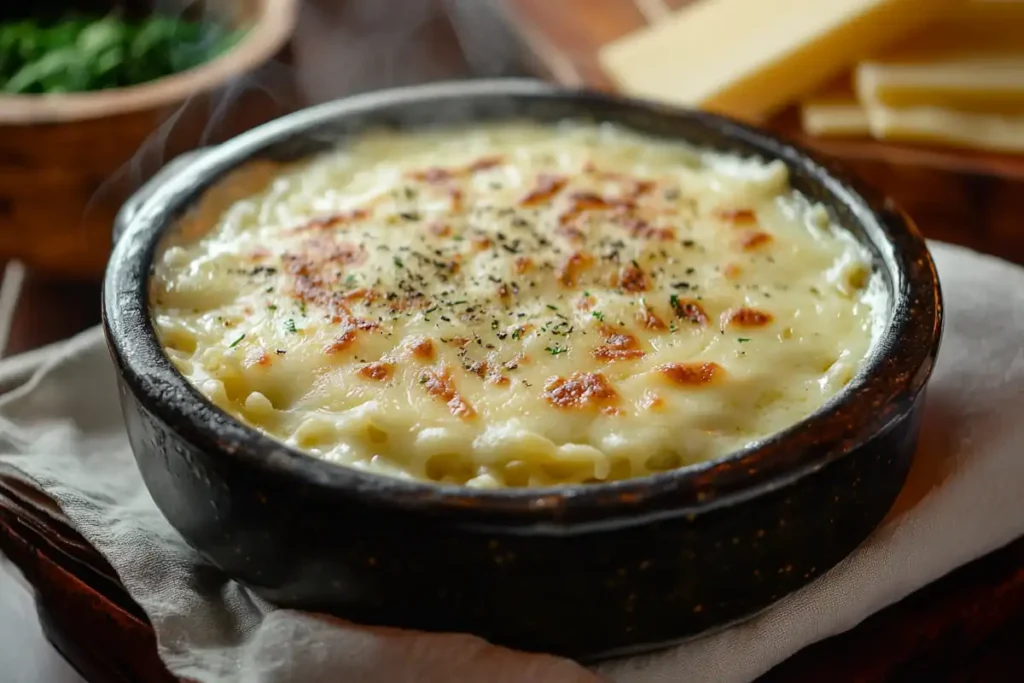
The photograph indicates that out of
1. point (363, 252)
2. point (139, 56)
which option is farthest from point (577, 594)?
point (139, 56)

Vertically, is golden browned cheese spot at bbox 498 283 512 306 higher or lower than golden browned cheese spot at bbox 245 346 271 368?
lower

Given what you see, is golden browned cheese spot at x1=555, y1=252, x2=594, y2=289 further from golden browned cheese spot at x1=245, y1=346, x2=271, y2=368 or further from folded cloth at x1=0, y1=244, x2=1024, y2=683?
folded cloth at x1=0, y1=244, x2=1024, y2=683

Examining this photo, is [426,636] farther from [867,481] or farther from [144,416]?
[867,481]

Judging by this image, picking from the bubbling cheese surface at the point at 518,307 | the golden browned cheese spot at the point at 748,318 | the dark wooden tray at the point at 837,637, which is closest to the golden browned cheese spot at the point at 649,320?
the bubbling cheese surface at the point at 518,307

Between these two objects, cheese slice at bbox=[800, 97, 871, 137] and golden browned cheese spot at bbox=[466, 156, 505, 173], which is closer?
golden browned cheese spot at bbox=[466, 156, 505, 173]

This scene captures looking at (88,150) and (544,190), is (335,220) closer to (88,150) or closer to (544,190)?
(544,190)

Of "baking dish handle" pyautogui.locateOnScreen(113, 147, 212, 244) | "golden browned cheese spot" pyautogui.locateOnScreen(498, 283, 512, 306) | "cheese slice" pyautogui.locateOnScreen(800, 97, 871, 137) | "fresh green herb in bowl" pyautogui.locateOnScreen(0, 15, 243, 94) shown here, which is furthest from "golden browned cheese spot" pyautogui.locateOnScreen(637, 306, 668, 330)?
"fresh green herb in bowl" pyautogui.locateOnScreen(0, 15, 243, 94)
